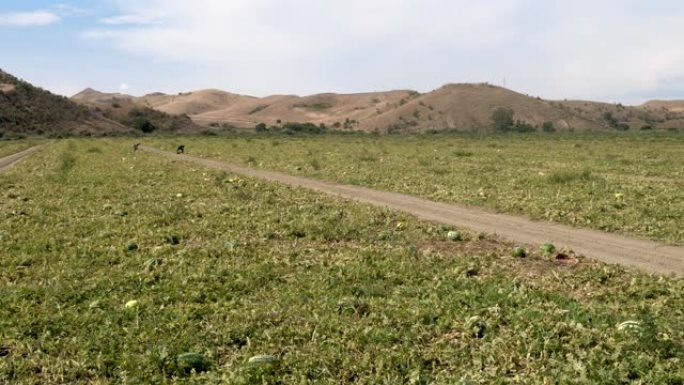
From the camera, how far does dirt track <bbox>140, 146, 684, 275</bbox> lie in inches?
438

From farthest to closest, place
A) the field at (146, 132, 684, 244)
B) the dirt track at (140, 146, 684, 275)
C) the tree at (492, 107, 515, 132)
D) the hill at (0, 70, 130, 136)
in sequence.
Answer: the tree at (492, 107, 515, 132)
the hill at (0, 70, 130, 136)
the field at (146, 132, 684, 244)
the dirt track at (140, 146, 684, 275)

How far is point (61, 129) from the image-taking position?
412 ft

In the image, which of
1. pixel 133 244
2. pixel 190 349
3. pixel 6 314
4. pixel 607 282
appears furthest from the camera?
pixel 133 244

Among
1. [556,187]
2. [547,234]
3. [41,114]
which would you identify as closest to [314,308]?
[547,234]

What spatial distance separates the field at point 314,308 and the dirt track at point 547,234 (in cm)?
98

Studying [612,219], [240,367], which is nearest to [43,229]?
[240,367]

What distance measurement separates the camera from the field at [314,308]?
6.29 metres

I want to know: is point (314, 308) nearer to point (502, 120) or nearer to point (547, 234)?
point (547, 234)

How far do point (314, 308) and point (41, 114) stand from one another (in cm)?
13711

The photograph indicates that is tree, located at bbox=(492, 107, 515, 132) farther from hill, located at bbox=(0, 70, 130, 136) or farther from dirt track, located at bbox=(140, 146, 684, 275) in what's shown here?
dirt track, located at bbox=(140, 146, 684, 275)

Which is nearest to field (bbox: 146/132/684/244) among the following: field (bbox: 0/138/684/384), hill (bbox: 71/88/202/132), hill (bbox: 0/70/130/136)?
field (bbox: 0/138/684/384)

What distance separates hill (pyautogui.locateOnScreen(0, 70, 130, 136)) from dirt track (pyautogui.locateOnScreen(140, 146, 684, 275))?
10999 cm

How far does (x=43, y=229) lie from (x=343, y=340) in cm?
939

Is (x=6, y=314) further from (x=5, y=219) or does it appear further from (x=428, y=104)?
(x=428, y=104)
